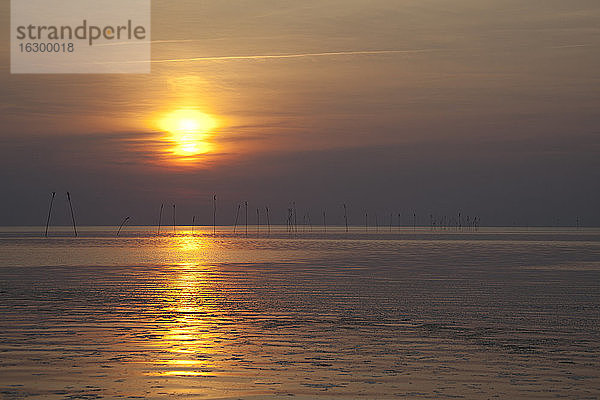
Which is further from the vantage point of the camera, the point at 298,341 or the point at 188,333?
the point at 188,333

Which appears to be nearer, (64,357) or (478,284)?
(64,357)

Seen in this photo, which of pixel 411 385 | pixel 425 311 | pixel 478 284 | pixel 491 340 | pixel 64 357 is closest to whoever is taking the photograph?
pixel 411 385

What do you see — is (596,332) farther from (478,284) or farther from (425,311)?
(478,284)

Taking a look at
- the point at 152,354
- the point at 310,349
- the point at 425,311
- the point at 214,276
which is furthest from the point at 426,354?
the point at 214,276

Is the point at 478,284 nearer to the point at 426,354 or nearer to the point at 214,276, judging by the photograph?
the point at 214,276

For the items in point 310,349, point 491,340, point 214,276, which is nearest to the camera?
point 310,349

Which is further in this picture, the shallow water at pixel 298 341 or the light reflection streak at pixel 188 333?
the light reflection streak at pixel 188 333

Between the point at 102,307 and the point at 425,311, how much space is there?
12807 mm

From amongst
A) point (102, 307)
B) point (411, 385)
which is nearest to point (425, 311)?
point (102, 307)

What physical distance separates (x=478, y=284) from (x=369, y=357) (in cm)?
2889

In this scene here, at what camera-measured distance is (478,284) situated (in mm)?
49031

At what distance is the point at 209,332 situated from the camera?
2625 centimetres

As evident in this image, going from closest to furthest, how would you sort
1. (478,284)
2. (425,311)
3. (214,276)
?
(425,311), (478,284), (214,276)

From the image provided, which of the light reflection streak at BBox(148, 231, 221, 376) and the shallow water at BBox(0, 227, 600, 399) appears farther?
the light reflection streak at BBox(148, 231, 221, 376)
